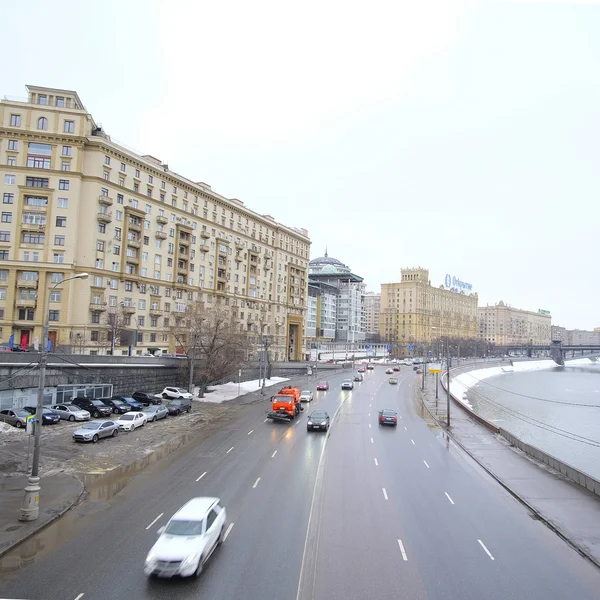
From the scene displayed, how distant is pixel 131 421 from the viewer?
32469 millimetres

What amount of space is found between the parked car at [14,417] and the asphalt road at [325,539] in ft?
43.5

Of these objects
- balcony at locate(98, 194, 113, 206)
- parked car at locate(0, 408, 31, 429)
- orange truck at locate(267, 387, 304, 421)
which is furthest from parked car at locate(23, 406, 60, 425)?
balcony at locate(98, 194, 113, 206)

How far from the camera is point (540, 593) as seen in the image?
11555 millimetres

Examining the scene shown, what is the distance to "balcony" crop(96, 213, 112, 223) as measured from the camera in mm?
58309

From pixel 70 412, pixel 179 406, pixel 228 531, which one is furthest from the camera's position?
pixel 179 406

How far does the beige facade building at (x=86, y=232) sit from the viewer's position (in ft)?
180

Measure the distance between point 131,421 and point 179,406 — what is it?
8.24 metres

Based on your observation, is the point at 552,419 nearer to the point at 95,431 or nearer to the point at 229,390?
the point at 229,390

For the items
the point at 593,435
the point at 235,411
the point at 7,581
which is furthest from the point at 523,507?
the point at 593,435

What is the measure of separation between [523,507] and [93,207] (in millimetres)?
57354

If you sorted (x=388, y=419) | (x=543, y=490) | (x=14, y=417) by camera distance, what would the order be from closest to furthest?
(x=543, y=490), (x=14, y=417), (x=388, y=419)

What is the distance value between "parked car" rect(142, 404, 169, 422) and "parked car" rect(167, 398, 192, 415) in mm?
1171

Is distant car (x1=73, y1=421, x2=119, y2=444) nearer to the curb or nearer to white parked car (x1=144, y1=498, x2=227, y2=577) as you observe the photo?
white parked car (x1=144, y1=498, x2=227, y2=577)

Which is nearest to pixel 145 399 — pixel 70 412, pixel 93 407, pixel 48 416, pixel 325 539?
pixel 93 407
